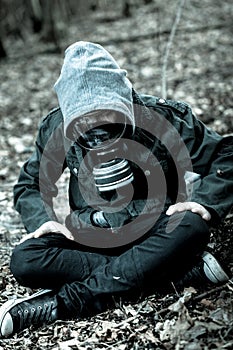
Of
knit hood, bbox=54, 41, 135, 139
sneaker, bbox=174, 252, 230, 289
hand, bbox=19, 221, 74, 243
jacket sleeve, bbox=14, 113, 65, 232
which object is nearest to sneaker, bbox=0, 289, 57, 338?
hand, bbox=19, 221, 74, 243

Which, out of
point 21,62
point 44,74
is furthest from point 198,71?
point 21,62

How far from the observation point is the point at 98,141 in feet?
11.1

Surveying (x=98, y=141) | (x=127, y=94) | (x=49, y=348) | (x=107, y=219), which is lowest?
(x=49, y=348)

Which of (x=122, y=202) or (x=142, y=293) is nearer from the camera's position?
(x=142, y=293)

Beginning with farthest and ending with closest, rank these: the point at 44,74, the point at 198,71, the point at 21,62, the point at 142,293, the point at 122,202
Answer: the point at 21,62
the point at 44,74
the point at 198,71
the point at 122,202
the point at 142,293

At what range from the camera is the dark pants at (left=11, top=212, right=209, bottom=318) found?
126 inches

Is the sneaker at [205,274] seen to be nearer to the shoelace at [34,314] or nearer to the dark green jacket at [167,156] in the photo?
the dark green jacket at [167,156]

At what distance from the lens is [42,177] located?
3.90m

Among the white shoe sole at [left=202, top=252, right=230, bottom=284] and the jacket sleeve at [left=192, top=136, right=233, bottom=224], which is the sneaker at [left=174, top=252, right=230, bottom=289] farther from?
the jacket sleeve at [left=192, top=136, right=233, bottom=224]

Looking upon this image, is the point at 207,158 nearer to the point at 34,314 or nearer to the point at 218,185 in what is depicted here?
the point at 218,185

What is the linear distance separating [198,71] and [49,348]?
7338 millimetres

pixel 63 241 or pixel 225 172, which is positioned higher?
pixel 225 172

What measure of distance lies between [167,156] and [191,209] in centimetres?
46

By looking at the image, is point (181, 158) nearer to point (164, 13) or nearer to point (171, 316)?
point (171, 316)
